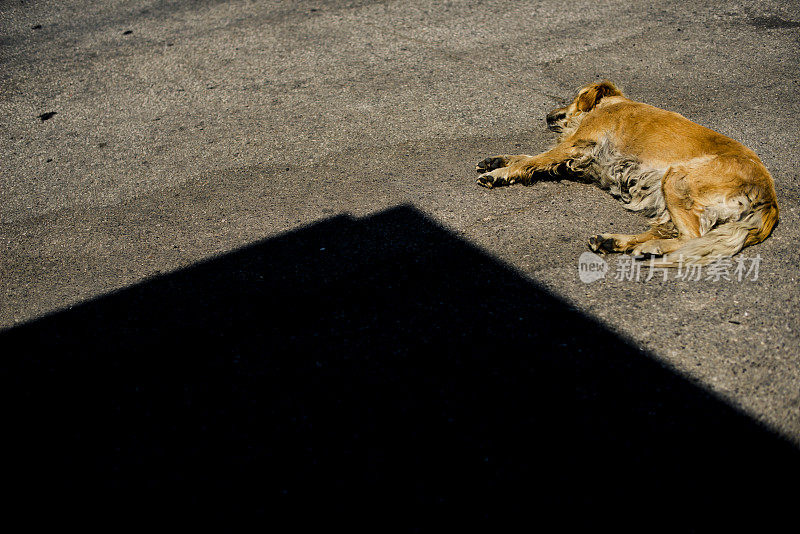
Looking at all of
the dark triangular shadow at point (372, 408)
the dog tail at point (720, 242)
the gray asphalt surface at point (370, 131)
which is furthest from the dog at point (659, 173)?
the dark triangular shadow at point (372, 408)

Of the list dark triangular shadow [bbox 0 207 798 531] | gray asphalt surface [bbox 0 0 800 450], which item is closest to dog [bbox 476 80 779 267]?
gray asphalt surface [bbox 0 0 800 450]

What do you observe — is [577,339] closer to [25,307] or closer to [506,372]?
[506,372]

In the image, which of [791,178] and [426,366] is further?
[791,178]

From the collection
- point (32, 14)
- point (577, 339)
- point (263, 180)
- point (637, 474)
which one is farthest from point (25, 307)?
point (32, 14)

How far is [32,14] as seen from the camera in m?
7.77

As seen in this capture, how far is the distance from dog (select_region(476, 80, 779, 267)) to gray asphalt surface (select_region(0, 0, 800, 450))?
0.18 meters

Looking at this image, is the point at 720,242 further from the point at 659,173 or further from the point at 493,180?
the point at 493,180

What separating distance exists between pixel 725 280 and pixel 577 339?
3.93ft

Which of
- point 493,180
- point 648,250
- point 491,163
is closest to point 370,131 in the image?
point 491,163

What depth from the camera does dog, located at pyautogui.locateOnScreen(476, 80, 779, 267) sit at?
3.61m

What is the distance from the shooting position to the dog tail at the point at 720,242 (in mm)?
3582

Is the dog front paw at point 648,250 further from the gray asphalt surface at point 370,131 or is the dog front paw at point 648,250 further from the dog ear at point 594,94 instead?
the dog ear at point 594,94

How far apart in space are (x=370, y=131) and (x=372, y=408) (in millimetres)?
3211

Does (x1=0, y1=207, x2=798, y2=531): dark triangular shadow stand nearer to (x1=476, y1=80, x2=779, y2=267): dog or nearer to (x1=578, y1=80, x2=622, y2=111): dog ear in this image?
(x1=476, y1=80, x2=779, y2=267): dog
